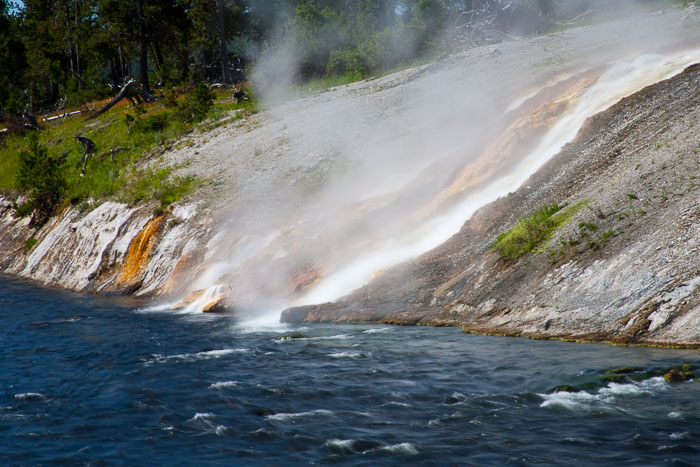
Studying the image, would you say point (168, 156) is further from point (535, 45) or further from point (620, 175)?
point (620, 175)

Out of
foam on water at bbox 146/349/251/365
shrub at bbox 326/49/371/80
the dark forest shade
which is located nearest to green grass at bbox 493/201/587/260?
foam on water at bbox 146/349/251/365

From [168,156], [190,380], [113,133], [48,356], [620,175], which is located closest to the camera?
[190,380]

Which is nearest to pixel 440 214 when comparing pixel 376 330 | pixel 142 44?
pixel 376 330

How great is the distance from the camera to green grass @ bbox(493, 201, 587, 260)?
13453 millimetres

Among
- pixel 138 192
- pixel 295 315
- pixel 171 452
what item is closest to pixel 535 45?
pixel 138 192

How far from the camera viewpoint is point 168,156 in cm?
3155

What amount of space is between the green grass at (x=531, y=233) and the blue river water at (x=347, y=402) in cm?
250

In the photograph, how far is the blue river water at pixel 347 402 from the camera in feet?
22.6

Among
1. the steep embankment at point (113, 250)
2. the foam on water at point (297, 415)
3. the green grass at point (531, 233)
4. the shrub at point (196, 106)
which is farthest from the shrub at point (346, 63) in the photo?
the foam on water at point (297, 415)

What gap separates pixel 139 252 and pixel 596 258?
16.4m

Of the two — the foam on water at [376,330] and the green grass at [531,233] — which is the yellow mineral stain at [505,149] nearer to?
the green grass at [531,233]

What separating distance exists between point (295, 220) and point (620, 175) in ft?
33.5

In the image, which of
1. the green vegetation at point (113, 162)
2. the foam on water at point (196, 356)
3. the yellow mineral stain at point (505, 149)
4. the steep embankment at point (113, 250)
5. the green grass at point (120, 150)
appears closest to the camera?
the foam on water at point (196, 356)

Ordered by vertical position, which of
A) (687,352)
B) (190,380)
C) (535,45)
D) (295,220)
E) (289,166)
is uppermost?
(535,45)
